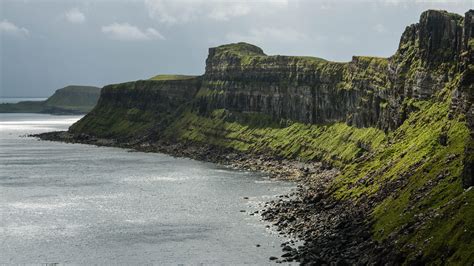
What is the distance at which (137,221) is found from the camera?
13638cm

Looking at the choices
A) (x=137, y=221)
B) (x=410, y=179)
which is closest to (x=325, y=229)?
(x=410, y=179)

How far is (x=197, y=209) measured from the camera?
150 m

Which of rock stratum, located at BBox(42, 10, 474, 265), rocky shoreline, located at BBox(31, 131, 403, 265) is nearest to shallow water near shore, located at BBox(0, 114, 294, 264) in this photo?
rocky shoreline, located at BBox(31, 131, 403, 265)

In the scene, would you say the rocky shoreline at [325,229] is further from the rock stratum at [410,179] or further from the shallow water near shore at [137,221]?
the shallow water near shore at [137,221]

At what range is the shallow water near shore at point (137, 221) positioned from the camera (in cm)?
10819

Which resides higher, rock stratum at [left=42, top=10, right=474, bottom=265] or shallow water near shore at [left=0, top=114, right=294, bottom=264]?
rock stratum at [left=42, top=10, right=474, bottom=265]

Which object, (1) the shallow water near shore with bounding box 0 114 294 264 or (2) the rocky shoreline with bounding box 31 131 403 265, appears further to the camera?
(1) the shallow water near shore with bounding box 0 114 294 264

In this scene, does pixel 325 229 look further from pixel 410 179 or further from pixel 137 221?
pixel 137 221

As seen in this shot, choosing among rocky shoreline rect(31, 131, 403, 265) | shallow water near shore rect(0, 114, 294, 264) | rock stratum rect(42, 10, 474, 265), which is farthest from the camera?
shallow water near shore rect(0, 114, 294, 264)

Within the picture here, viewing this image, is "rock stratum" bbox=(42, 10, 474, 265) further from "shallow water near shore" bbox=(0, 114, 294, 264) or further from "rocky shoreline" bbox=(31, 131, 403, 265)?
"shallow water near shore" bbox=(0, 114, 294, 264)

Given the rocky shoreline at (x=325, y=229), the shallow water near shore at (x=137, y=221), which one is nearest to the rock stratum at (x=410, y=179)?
the rocky shoreline at (x=325, y=229)

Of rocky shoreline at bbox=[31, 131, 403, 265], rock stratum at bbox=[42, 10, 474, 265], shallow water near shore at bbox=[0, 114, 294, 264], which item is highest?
rock stratum at bbox=[42, 10, 474, 265]

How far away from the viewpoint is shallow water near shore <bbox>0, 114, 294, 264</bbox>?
355 ft

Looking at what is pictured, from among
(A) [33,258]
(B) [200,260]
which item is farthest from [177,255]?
(A) [33,258]
